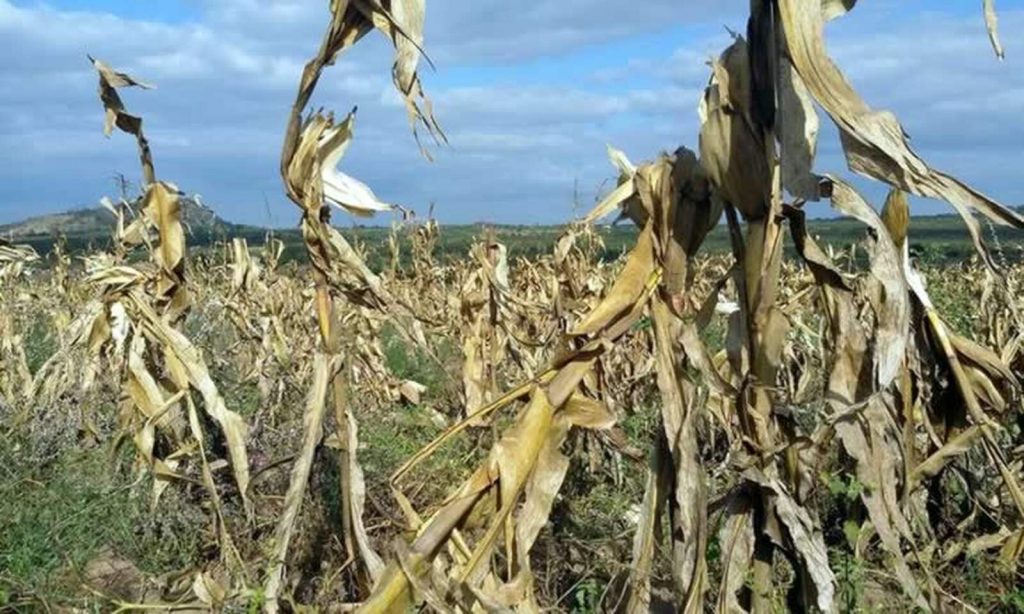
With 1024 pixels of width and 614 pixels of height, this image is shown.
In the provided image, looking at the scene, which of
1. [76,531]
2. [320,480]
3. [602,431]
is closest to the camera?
[602,431]

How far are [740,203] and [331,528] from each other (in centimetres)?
189

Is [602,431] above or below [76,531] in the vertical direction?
above

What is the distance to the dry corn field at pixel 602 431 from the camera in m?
2.42

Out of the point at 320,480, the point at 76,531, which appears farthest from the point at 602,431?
the point at 76,531

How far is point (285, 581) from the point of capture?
3.38 meters

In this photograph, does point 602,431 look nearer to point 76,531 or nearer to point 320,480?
point 320,480

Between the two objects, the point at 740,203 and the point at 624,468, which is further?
the point at 624,468

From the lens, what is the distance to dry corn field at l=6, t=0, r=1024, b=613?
7.95 ft


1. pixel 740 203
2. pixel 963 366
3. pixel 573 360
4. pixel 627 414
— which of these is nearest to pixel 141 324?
pixel 573 360

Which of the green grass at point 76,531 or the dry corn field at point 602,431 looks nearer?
the dry corn field at point 602,431

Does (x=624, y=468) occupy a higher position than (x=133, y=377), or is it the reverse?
(x=133, y=377)

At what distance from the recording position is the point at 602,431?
9.61ft

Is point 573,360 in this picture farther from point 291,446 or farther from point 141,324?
point 291,446

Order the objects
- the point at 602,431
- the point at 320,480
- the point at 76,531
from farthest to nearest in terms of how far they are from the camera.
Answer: the point at 76,531 → the point at 320,480 → the point at 602,431
